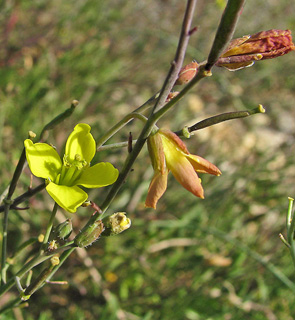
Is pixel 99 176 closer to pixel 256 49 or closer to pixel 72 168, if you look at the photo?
pixel 72 168

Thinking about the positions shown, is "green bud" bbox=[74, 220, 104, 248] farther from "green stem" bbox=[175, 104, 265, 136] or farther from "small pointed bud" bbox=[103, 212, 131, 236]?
"green stem" bbox=[175, 104, 265, 136]

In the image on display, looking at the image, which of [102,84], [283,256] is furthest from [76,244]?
[102,84]

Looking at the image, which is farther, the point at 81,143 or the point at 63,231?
the point at 81,143

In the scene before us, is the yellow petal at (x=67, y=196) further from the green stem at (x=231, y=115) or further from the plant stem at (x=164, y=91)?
the green stem at (x=231, y=115)

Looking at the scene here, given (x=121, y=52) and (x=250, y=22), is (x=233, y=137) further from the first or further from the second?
(x=250, y=22)

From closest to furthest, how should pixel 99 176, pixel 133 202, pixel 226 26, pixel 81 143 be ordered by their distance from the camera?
1. pixel 226 26
2. pixel 99 176
3. pixel 81 143
4. pixel 133 202

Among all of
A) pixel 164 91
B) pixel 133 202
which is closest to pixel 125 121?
pixel 164 91
